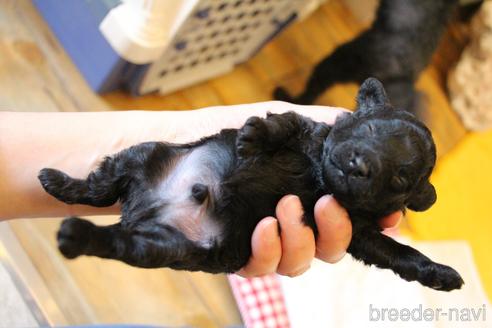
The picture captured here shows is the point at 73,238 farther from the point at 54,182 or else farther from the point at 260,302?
the point at 260,302

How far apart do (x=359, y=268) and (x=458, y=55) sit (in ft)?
5.96

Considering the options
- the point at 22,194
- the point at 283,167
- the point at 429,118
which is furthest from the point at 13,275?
the point at 429,118

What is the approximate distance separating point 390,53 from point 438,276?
1488 mm

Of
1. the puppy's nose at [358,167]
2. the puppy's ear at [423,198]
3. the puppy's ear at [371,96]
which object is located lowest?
the puppy's ear at [423,198]

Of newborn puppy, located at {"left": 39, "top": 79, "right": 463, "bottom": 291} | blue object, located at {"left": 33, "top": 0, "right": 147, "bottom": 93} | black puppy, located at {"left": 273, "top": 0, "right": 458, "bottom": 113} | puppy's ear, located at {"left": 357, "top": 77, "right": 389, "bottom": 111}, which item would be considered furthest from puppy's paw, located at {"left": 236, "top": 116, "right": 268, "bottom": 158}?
black puppy, located at {"left": 273, "top": 0, "right": 458, "bottom": 113}

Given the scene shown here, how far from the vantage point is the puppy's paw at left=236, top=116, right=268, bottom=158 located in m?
1.06

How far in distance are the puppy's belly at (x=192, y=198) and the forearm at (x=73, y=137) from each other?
0.34 m

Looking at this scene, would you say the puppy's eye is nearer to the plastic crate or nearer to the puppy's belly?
the puppy's belly

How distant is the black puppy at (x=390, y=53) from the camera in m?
2.41

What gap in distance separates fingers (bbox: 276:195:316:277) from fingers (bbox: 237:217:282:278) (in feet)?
0.06

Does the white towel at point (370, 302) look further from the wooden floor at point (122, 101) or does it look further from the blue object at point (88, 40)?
the blue object at point (88, 40)

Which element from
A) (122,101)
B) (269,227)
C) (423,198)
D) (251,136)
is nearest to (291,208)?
(269,227)

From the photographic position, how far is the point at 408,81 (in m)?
2.47

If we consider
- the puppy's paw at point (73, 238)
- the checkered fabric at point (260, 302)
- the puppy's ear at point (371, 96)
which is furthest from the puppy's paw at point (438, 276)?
the checkered fabric at point (260, 302)
